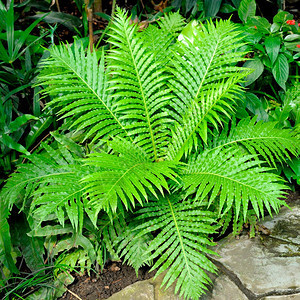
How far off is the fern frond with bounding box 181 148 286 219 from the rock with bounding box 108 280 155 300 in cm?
57

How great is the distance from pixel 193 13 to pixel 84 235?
2.24m

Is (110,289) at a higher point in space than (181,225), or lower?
lower

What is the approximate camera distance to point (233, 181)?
1.63 metres

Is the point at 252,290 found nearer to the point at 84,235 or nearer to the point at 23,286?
the point at 84,235

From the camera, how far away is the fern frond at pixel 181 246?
1.51 metres

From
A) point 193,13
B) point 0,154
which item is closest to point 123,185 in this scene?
point 0,154

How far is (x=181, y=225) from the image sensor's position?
171 cm

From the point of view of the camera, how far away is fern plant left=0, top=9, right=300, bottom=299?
62.1 inches

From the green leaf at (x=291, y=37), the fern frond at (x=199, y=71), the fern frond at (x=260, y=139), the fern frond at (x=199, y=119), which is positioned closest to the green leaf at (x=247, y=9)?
the green leaf at (x=291, y=37)

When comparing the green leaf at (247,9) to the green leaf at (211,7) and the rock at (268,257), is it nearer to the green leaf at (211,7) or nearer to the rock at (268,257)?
the green leaf at (211,7)

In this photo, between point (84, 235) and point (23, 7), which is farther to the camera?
point (23, 7)

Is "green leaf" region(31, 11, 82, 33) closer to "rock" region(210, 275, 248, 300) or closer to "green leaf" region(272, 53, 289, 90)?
"green leaf" region(272, 53, 289, 90)

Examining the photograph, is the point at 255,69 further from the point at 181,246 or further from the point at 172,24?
the point at 181,246

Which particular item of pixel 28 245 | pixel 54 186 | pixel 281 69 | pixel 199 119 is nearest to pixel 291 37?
pixel 281 69
